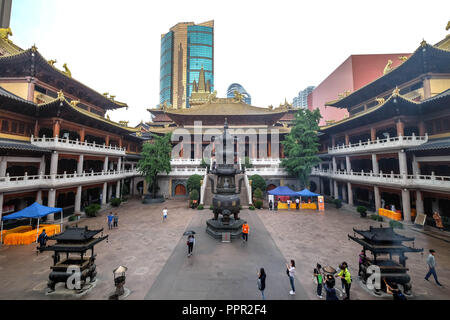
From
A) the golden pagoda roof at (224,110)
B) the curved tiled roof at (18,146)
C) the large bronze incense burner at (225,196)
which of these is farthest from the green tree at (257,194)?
the curved tiled roof at (18,146)

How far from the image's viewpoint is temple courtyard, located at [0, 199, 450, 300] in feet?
22.7

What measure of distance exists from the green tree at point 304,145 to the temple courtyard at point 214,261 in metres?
8.23

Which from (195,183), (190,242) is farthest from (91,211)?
(190,242)

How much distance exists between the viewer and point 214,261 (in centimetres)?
920

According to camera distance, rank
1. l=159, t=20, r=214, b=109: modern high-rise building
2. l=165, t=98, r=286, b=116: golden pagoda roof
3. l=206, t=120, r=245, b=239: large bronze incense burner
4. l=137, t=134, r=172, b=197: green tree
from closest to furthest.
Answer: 1. l=206, t=120, r=245, b=239: large bronze incense burner
2. l=137, t=134, r=172, b=197: green tree
3. l=165, t=98, r=286, b=116: golden pagoda roof
4. l=159, t=20, r=214, b=109: modern high-rise building

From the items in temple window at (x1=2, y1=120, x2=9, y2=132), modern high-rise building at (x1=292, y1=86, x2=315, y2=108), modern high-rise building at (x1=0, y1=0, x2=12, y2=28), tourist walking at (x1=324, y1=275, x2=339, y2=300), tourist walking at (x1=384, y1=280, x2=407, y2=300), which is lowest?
tourist walking at (x1=384, y1=280, x2=407, y2=300)

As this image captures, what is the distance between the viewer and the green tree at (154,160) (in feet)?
78.8

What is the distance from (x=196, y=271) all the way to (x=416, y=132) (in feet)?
76.4

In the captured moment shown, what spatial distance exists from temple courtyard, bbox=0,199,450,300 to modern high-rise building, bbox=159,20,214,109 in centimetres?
10648

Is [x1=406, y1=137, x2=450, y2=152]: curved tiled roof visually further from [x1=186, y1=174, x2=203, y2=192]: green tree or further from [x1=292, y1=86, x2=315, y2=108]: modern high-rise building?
[x1=292, y1=86, x2=315, y2=108]: modern high-rise building

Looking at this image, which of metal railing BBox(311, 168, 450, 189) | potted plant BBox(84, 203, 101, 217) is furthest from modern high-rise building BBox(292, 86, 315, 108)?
potted plant BBox(84, 203, 101, 217)

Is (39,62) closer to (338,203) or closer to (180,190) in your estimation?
(180,190)

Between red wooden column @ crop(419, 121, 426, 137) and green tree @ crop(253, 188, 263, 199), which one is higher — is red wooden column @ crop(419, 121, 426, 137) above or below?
above
